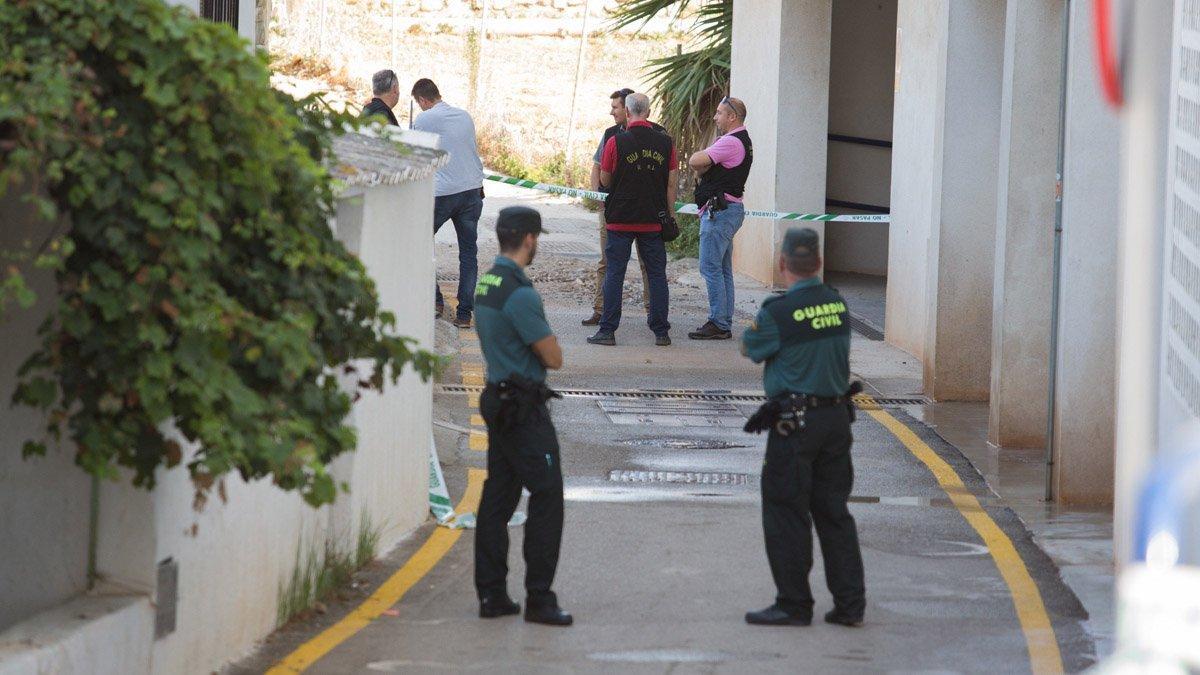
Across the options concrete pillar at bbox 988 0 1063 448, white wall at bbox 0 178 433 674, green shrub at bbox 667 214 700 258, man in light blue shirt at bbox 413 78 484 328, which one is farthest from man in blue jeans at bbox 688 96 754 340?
green shrub at bbox 667 214 700 258

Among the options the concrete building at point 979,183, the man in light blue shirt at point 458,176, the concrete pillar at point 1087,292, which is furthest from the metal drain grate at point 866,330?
the concrete pillar at point 1087,292

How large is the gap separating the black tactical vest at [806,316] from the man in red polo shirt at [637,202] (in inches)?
285

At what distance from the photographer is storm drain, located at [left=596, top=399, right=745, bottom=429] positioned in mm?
11578

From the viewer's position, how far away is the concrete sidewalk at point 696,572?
648 centimetres

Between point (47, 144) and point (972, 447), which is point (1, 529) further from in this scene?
point (972, 447)

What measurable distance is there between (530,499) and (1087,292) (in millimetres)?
4016

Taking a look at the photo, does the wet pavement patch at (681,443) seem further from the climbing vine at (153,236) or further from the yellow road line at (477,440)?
the climbing vine at (153,236)

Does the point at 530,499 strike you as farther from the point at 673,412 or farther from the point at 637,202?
the point at 637,202

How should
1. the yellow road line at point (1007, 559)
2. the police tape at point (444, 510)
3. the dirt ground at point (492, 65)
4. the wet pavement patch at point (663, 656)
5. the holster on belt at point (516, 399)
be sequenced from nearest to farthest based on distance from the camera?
the wet pavement patch at point (663, 656) → the yellow road line at point (1007, 559) → the holster on belt at point (516, 399) → the police tape at point (444, 510) → the dirt ground at point (492, 65)

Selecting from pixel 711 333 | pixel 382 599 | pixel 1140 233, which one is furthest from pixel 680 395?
pixel 1140 233

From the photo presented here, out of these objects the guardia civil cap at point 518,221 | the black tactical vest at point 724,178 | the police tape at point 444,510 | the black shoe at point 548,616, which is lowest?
the black shoe at point 548,616

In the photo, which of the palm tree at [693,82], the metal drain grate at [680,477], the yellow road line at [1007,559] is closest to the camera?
the yellow road line at [1007,559]

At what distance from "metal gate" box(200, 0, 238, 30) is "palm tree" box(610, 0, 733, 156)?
10620 millimetres

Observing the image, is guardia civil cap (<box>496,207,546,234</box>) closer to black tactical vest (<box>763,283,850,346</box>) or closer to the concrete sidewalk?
black tactical vest (<box>763,283,850,346</box>)
